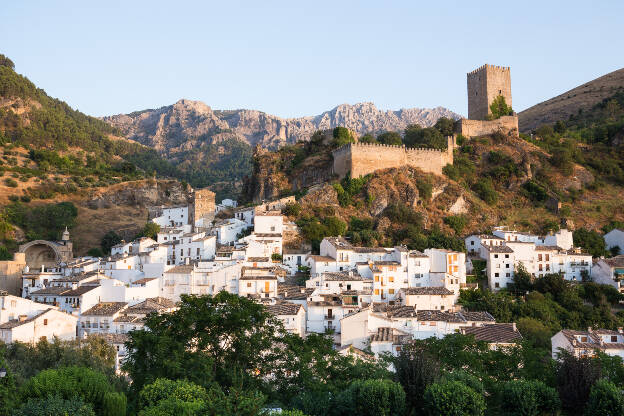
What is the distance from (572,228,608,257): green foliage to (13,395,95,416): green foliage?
42924 mm

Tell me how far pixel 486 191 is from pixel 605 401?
4210 centimetres

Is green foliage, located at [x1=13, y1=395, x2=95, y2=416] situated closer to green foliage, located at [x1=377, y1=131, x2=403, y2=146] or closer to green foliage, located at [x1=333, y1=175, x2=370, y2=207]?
green foliage, located at [x1=333, y1=175, x2=370, y2=207]

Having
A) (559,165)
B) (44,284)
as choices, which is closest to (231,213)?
(44,284)

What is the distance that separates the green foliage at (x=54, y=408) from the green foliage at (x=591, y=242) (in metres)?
42.9

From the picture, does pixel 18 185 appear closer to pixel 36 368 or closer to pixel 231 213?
pixel 231 213

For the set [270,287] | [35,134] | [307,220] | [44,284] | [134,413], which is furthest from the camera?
[35,134]

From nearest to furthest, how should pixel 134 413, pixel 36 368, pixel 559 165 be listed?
pixel 134 413
pixel 36 368
pixel 559 165

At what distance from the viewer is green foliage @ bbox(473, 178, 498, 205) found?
57.8 meters

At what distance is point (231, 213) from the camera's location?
56125mm

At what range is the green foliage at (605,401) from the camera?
17.6m

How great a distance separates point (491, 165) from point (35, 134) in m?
58.8

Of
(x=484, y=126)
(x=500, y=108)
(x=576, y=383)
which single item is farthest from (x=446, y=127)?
(x=576, y=383)

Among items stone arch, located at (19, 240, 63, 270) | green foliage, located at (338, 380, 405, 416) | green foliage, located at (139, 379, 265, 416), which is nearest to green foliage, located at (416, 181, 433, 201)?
stone arch, located at (19, 240, 63, 270)

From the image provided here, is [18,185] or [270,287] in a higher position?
[18,185]
